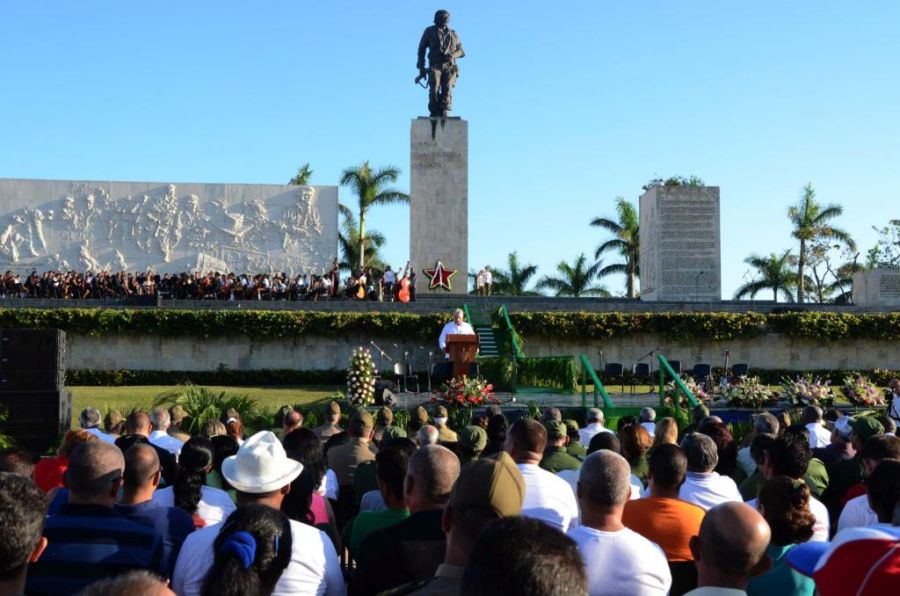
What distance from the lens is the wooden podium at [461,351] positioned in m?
20.6

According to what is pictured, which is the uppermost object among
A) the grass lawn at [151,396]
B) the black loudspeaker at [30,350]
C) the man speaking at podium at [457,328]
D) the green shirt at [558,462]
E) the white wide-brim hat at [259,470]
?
the man speaking at podium at [457,328]

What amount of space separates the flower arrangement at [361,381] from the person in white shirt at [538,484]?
14623 millimetres

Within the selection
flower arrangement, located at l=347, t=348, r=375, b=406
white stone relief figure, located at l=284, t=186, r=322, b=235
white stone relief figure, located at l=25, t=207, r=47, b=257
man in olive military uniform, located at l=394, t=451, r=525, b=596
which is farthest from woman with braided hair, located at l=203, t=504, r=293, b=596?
white stone relief figure, located at l=25, t=207, r=47, b=257

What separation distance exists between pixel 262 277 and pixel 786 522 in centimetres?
2782

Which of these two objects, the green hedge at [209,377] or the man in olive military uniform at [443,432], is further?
the green hedge at [209,377]

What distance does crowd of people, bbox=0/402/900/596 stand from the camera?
7.36ft

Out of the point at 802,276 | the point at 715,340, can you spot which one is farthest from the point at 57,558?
the point at 802,276

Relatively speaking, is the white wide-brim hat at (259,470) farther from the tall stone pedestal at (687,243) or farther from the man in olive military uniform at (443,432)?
the tall stone pedestal at (687,243)

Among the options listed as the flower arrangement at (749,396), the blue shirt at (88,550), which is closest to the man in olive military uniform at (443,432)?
the blue shirt at (88,550)

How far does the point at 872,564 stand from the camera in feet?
7.29

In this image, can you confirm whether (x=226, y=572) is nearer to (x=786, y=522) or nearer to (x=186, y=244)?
(x=786, y=522)

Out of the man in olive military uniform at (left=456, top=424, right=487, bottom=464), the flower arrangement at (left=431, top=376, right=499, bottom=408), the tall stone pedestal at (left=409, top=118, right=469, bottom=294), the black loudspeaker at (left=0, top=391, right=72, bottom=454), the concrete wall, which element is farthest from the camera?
the tall stone pedestal at (left=409, top=118, right=469, bottom=294)

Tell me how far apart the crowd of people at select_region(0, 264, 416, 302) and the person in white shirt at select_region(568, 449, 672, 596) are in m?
25.8

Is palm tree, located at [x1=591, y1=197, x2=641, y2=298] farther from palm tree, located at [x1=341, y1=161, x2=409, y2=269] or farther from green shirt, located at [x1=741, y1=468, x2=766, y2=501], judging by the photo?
green shirt, located at [x1=741, y1=468, x2=766, y2=501]
